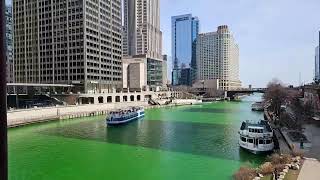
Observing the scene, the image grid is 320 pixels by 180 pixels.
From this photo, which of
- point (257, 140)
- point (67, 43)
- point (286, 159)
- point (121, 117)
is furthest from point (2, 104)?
point (67, 43)

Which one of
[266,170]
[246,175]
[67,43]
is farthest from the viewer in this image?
[67,43]

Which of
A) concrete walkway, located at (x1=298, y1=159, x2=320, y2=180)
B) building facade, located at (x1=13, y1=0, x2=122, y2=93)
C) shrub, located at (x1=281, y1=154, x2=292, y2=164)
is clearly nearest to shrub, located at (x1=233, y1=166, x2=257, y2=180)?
shrub, located at (x1=281, y1=154, x2=292, y2=164)

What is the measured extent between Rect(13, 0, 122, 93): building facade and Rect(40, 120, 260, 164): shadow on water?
7282cm

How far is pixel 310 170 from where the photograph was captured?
104 feet

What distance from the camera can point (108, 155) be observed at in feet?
156

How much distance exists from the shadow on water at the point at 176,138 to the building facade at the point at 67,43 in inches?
2867

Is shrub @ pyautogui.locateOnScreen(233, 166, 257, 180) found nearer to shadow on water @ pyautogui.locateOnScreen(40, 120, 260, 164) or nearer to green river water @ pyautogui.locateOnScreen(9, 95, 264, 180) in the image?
→ green river water @ pyautogui.locateOnScreen(9, 95, 264, 180)

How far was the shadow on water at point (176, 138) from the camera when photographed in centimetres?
4894

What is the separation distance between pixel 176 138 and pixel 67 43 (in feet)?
345

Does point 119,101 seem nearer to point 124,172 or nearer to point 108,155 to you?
point 108,155

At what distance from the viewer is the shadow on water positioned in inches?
1927

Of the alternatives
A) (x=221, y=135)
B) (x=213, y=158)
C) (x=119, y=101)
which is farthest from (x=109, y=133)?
(x=119, y=101)

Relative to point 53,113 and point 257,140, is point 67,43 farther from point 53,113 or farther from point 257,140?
point 257,140

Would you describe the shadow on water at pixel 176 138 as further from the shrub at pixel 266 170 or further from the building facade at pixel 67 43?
the building facade at pixel 67 43
